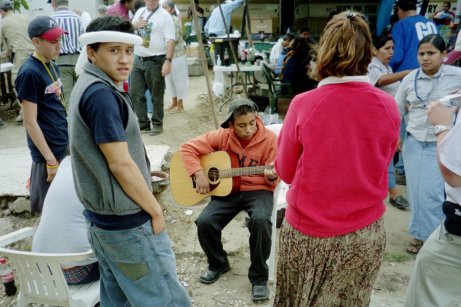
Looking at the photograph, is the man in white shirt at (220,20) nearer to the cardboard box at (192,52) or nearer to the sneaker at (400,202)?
the cardboard box at (192,52)

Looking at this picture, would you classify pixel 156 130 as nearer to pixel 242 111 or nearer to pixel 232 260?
pixel 232 260

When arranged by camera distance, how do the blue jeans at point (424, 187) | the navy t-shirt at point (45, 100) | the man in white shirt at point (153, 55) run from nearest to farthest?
1. the navy t-shirt at point (45, 100)
2. the blue jeans at point (424, 187)
3. the man in white shirt at point (153, 55)

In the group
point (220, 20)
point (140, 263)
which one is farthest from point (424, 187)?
point (220, 20)

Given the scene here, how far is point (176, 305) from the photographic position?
6.22 ft

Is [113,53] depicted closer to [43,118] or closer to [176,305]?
[176,305]

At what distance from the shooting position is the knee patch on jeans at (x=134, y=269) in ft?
5.82

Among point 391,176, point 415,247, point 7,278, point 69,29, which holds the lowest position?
point 415,247

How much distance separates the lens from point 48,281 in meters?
2.12

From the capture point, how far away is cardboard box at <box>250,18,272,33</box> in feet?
37.1

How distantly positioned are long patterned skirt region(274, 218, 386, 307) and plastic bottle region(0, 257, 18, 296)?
2074 millimetres

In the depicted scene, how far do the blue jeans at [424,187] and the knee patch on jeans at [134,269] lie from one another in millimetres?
2470

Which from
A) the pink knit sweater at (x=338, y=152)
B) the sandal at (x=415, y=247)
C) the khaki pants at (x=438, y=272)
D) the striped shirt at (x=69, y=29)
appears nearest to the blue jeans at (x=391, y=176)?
the sandal at (x=415, y=247)

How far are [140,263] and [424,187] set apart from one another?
8.21ft

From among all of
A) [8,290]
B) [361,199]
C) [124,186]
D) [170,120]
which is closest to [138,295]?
[124,186]
